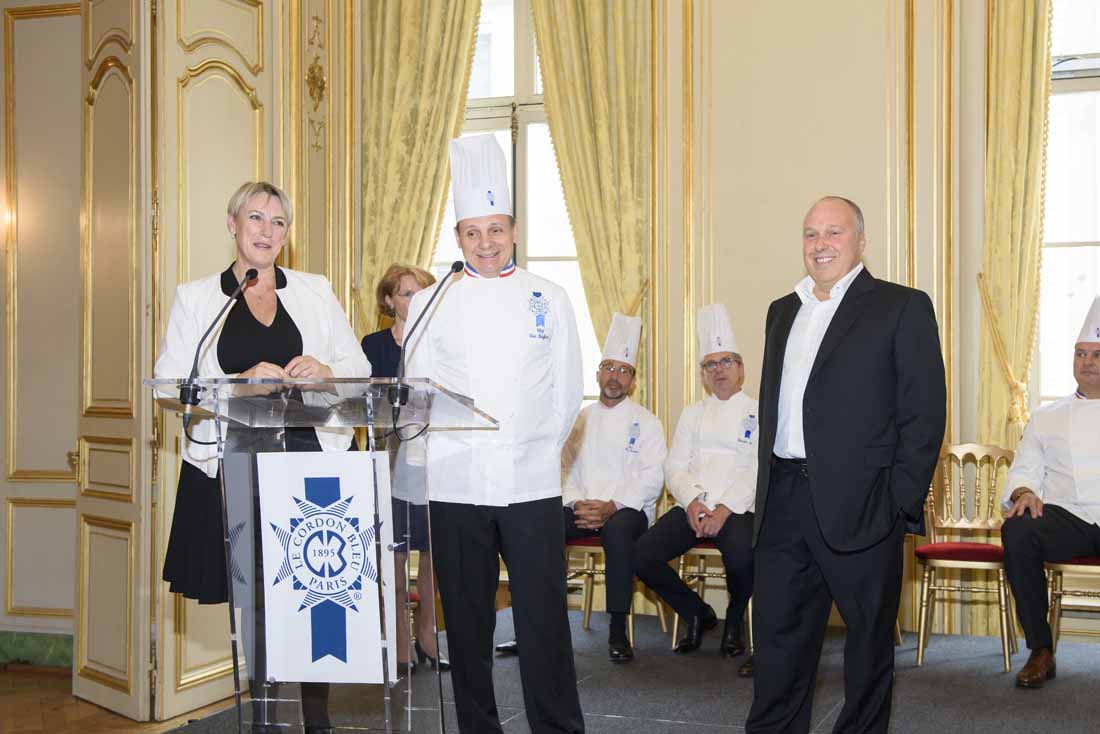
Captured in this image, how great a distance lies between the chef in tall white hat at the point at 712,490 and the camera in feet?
14.5

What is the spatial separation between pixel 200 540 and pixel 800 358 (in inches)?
59.2

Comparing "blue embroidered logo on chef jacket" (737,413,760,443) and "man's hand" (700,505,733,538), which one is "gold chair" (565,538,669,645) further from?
"blue embroidered logo on chef jacket" (737,413,760,443)

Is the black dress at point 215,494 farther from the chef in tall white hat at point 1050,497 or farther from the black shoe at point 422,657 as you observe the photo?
the chef in tall white hat at point 1050,497

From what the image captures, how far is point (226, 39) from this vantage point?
4.27 meters

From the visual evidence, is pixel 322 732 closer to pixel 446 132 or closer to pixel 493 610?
pixel 493 610

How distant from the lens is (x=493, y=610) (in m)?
2.85

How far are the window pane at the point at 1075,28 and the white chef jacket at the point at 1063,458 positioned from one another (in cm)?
159

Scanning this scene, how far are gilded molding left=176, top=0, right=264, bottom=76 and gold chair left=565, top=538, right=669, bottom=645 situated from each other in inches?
84.9

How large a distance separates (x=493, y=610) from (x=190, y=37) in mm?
2386

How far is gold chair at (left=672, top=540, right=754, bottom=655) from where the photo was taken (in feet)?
15.0

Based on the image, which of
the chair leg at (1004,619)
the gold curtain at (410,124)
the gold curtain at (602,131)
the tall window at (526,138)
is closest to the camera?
the chair leg at (1004,619)

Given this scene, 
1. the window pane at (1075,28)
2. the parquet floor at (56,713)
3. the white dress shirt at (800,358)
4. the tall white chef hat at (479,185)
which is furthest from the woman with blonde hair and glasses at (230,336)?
the window pane at (1075,28)

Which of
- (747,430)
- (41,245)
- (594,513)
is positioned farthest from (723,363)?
(41,245)

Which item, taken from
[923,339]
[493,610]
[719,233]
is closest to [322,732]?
[493,610]
